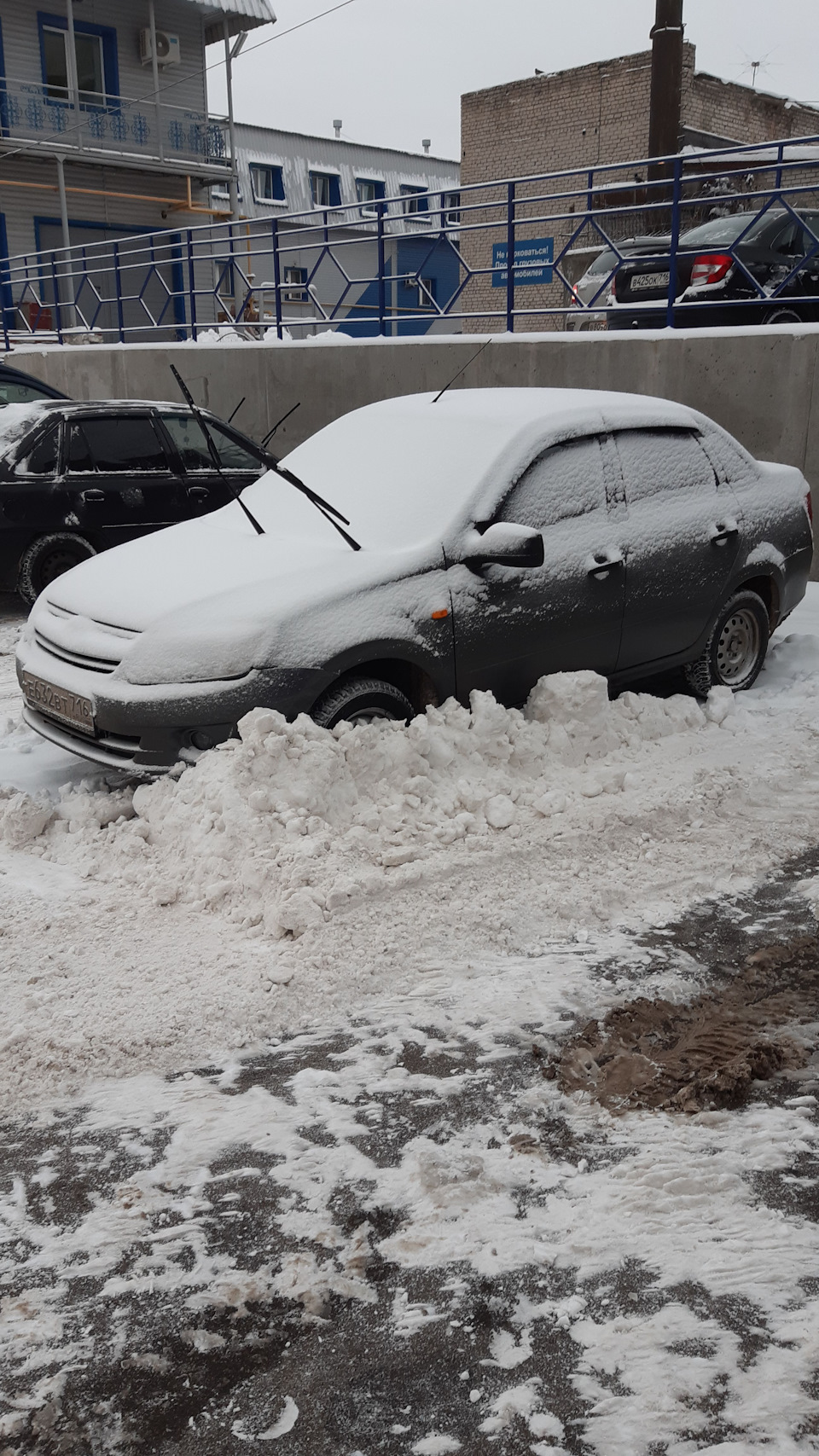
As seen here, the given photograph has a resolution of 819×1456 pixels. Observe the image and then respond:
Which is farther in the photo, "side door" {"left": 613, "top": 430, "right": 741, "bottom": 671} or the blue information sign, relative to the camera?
the blue information sign

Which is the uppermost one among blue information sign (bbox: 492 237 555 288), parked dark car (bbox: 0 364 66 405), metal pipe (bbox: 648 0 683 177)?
metal pipe (bbox: 648 0 683 177)

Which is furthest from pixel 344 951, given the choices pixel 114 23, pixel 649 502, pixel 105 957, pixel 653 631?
pixel 114 23

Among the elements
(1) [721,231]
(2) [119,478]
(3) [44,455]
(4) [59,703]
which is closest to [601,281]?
(1) [721,231]

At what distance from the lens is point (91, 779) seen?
5395mm

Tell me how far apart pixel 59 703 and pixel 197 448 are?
5.04 m

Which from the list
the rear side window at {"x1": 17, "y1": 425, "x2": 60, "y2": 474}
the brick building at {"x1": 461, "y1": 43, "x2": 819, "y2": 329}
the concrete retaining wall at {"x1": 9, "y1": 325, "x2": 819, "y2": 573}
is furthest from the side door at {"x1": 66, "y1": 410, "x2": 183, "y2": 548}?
the brick building at {"x1": 461, "y1": 43, "x2": 819, "y2": 329}

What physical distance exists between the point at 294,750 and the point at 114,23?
30.1 meters

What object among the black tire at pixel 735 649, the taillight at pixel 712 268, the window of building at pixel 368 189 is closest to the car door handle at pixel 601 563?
the black tire at pixel 735 649

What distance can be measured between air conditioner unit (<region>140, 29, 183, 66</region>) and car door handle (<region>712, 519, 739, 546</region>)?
28093 millimetres

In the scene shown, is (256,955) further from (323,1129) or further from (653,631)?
(653,631)

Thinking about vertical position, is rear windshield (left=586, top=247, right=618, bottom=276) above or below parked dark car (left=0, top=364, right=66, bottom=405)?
above

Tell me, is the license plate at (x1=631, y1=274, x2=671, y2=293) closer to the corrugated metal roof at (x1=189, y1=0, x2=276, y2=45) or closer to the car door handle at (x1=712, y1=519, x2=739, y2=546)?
the car door handle at (x1=712, y1=519, x2=739, y2=546)

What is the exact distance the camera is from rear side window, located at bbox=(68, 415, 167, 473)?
29.5 feet

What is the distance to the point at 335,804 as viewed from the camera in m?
4.58
